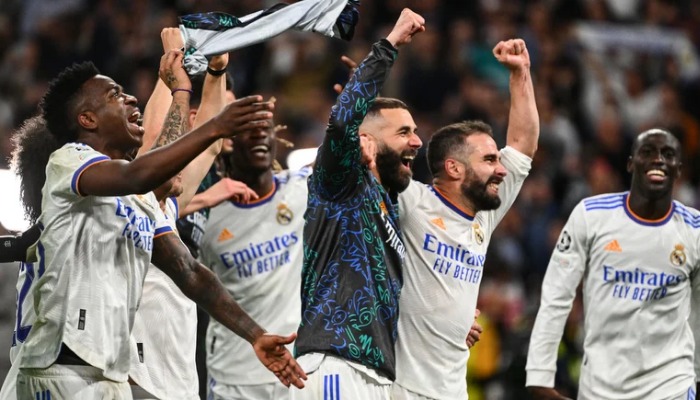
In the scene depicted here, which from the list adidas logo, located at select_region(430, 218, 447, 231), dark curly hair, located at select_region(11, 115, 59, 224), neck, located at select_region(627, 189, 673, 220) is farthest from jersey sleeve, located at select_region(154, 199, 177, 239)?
neck, located at select_region(627, 189, 673, 220)

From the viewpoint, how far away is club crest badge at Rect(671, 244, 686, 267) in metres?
7.53

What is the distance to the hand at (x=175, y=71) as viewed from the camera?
6.39 metres

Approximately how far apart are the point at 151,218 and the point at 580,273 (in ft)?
10.6

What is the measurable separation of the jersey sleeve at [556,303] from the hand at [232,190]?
2.01 m

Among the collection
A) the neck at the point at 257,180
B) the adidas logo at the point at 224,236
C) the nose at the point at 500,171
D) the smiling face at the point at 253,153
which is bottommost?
the adidas logo at the point at 224,236

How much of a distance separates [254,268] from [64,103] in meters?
2.48

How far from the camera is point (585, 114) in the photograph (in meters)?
14.1

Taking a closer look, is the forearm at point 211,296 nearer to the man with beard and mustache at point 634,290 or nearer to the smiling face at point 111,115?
the smiling face at point 111,115

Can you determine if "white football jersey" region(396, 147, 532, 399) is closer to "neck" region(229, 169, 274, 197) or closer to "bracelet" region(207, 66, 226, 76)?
"bracelet" region(207, 66, 226, 76)

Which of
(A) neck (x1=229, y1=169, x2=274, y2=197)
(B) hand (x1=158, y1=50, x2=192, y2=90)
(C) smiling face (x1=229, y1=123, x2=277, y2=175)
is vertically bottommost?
(A) neck (x1=229, y1=169, x2=274, y2=197)

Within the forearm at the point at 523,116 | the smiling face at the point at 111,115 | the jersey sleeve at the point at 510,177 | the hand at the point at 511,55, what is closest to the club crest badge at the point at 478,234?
the jersey sleeve at the point at 510,177

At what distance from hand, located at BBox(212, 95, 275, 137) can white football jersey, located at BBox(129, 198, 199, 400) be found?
1730 mm

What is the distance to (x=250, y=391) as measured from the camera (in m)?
7.73

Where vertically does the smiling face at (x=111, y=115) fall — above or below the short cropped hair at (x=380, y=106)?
below
